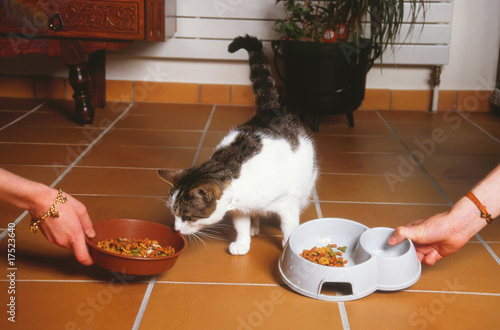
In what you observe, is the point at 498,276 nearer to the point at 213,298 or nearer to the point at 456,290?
the point at 456,290

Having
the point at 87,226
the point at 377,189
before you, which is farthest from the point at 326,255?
the point at 377,189

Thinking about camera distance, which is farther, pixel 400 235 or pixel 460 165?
pixel 460 165

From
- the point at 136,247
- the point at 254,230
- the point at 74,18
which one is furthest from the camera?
the point at 74,18

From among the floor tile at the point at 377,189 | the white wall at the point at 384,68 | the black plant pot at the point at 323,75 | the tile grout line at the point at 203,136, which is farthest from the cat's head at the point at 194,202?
the white wall at the point at 384,68

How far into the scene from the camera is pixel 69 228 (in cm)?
123

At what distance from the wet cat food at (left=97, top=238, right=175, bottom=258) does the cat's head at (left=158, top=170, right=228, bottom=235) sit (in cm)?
7

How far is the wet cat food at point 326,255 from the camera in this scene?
138 cm

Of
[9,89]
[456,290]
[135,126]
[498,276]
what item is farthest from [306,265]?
[9,89]

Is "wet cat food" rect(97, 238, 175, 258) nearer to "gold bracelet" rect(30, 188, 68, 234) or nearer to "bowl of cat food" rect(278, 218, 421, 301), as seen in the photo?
"gold bracelet" rect(30, 188, 68, 234)

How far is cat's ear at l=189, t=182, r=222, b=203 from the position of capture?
52.7 inches

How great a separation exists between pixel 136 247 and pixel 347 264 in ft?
1.84

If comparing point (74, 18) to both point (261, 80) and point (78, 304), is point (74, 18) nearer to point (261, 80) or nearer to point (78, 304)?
point (261, 80)

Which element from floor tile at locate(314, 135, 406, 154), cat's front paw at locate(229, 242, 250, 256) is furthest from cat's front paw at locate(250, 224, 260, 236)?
floor tile at locate(314, 135, 406, 154)

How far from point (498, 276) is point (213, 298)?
0.77m
